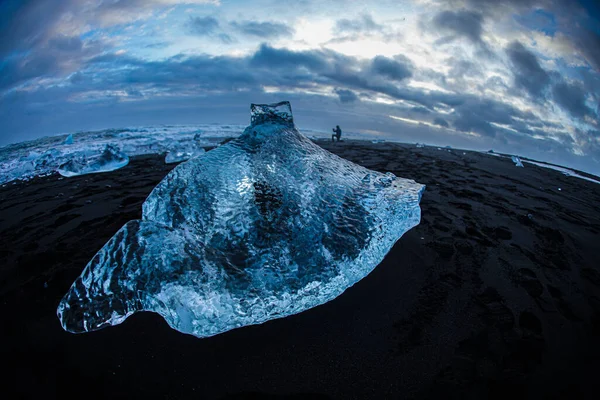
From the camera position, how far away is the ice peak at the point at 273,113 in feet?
9.57

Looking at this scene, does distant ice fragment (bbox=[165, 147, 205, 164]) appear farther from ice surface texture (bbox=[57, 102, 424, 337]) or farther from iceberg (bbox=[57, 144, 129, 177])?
ice surface texture (bbox=[57, 102, 424, 337])

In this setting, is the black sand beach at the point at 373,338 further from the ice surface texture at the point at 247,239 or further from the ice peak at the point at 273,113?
the ice peak at the point at 273,113

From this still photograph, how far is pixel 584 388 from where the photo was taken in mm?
1514

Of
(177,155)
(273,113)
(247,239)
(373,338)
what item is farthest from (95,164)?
(373,338)

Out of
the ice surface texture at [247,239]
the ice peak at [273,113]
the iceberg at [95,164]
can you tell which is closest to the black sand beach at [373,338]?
the ice surface texture at [247,239]

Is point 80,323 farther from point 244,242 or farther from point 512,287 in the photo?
point 512,287

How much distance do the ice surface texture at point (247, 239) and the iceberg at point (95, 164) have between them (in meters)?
6.12

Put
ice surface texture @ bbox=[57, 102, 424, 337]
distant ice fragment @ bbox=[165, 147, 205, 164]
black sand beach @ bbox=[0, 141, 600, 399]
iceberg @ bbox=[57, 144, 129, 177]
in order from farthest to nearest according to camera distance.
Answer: distant ice fragment @ bbox=[165, 147, 205, 164] < iceberg @ bbox=[57, 144, 129, 177] < ice surface texture @ bbox=[57, 102, 424, 337] < black sand beach @ bbox=[0, 141, 600, 399]

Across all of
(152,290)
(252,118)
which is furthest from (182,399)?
(252,118)

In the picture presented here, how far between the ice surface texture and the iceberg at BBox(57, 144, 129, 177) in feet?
20.1

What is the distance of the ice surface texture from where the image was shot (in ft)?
5.54

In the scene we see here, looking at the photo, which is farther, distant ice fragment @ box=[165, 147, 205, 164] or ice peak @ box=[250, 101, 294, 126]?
distant ice fragment @ box=[165, 147, 205, 164]

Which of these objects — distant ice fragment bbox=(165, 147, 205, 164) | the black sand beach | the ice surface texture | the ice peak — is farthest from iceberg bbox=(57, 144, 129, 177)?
the ice peak

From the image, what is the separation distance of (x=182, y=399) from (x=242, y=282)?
2.47 ft
